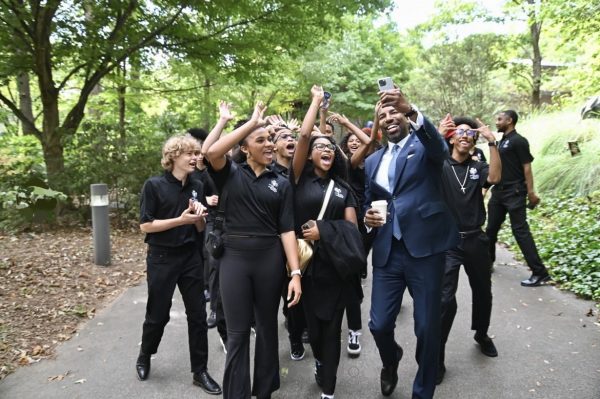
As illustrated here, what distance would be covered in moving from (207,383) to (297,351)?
3.17ft

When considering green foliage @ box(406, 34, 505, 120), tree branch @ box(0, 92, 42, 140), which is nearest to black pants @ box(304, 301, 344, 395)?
tree branch @ box(0, 92, 42, 140)

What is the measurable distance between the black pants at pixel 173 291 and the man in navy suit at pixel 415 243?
151 cm

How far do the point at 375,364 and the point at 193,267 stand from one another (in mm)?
1950

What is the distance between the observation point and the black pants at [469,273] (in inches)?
149

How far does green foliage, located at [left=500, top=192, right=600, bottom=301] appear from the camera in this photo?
6.11 m

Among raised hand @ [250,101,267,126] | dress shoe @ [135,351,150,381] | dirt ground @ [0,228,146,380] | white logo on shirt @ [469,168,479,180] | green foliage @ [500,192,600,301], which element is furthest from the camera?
green foliage @ [500,192,600,301]

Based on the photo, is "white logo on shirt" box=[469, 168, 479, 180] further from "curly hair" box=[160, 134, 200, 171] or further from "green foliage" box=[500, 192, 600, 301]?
"green foliage" box=[500, 192, 600, 301]

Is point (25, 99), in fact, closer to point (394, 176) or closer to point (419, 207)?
point (394, 176)

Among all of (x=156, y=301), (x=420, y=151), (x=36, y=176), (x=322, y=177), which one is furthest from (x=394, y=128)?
(x=36, y=176)

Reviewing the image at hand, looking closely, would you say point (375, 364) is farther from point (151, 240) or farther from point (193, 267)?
point (151, 240)

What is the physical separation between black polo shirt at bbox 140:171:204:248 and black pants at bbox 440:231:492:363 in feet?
7.53

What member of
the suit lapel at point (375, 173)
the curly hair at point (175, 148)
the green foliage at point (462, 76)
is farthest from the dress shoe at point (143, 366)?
the green foliage at point (462, 76)

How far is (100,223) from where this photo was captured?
23.1 feet

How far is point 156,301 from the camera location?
3.67 metres
